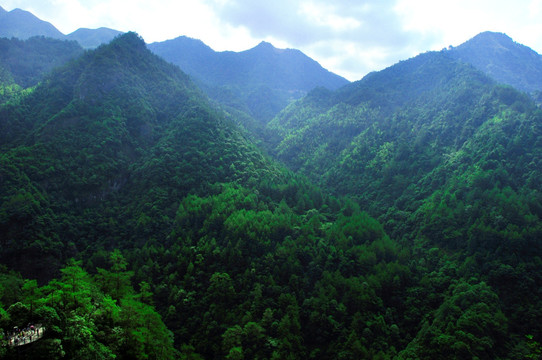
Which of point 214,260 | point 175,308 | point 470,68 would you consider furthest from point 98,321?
point 470,68

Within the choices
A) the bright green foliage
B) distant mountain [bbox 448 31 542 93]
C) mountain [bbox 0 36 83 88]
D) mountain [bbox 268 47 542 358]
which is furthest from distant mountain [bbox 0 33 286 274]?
distant mountain [bbox 448 31 542 93]

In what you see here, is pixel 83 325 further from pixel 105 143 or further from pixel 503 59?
pixel 503 59

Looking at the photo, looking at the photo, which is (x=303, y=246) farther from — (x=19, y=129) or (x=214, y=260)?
(x=19, y=129)

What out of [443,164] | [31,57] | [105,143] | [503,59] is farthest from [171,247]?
[503,59]

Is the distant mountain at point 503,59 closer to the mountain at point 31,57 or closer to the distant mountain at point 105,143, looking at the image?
the distant mountain at point 105,143

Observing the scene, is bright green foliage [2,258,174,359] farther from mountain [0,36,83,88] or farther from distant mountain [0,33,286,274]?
mountain [0,36,83,88]
